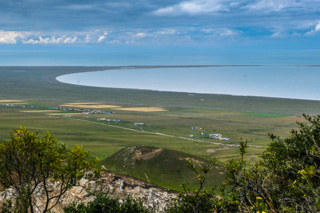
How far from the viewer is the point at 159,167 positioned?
36.1 meters

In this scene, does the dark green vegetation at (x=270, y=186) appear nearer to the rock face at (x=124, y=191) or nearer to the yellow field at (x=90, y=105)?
the rock face at (x=124, y=191)

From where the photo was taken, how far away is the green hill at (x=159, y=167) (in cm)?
3469

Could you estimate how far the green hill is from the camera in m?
34.7

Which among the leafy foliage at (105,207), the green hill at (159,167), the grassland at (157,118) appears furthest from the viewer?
the grassland at (157,118)

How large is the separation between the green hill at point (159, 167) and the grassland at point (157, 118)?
10541 mm

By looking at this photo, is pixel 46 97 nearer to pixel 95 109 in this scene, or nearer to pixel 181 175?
pixel 95 109

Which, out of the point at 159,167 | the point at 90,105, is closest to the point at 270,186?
the point at 159,167

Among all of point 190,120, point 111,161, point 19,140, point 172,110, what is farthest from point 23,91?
point 19,140

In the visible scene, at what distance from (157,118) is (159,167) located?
79061 millimetres

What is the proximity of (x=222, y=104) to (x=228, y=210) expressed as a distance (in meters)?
138

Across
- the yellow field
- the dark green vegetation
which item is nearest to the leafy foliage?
the dark green vegetation

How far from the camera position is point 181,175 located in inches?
1390

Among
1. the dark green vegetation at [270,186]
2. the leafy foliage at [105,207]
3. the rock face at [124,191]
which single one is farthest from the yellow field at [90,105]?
the leafy foliage at [105,207]

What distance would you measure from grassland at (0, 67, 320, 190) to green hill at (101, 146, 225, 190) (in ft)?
34.6
